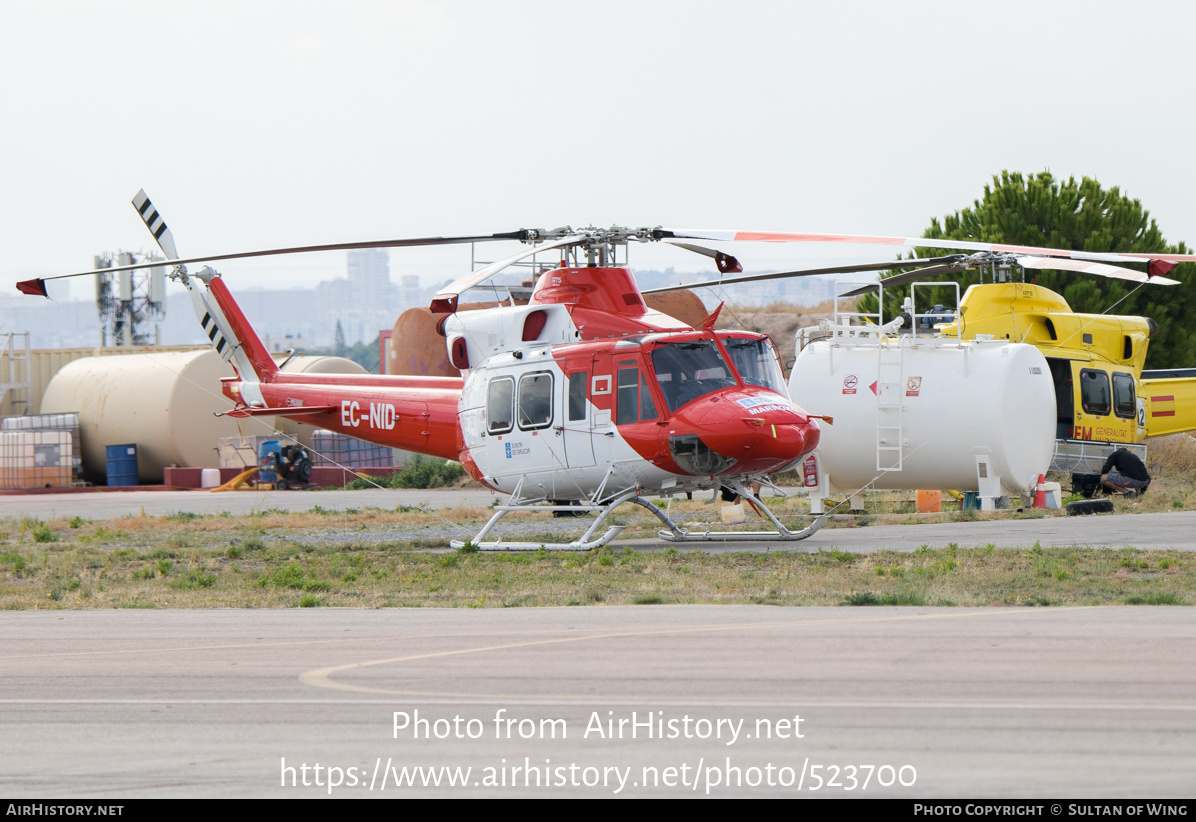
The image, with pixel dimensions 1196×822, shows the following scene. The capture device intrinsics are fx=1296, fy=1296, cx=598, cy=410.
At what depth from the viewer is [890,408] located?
19.8 meters

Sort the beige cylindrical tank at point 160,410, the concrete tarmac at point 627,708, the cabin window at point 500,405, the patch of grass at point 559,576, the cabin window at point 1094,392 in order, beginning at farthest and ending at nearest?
the beige cylindrical tank at point 160,410, the cabin window at point 1094,392, the cabin window at point 500,405, the patch of grass at point 559,576, the concrete tarmac at point 627,708

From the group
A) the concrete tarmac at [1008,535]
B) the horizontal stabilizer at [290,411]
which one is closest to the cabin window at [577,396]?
the concrete tarmac at [1008,535]

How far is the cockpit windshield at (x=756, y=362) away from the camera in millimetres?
15711

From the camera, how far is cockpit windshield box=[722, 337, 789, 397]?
51.5 ft

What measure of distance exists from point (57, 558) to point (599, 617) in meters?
9.60

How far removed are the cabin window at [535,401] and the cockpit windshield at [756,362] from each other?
91.7 inches

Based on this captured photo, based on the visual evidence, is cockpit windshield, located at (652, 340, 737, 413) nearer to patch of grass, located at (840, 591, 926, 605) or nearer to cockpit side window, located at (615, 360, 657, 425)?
cockpit side window, located at (615, 360, 657, 425)

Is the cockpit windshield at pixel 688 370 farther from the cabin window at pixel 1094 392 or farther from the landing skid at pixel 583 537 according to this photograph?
the cabin window at pixel 1094 392

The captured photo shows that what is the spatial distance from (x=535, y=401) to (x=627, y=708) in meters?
9.72

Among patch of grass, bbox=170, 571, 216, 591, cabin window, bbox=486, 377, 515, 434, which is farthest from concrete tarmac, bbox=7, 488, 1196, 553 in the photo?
patch of grass, bbox=170, 571, 216, 591

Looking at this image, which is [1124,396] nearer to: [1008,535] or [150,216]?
[1008,535]

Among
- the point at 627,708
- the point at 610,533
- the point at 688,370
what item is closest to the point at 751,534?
the point at 610,533
